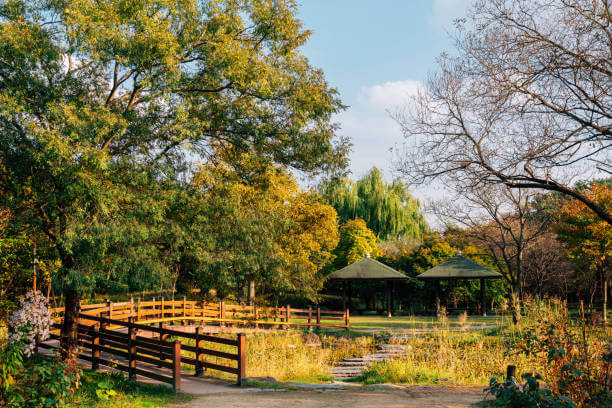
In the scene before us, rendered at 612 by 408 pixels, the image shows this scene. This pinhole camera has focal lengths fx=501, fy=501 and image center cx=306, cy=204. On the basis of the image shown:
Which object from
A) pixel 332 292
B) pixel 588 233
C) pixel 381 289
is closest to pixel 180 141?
pixel 588 233

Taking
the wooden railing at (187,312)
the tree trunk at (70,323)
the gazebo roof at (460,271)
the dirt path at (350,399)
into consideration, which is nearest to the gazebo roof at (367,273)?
the gazebo roof at (460,271)

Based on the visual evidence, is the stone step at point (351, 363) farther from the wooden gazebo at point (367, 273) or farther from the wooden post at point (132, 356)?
the wooden gazebo at point (367, 273)

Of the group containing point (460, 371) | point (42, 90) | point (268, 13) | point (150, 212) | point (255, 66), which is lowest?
point (460, 371)

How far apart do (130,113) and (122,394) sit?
16.2 feet

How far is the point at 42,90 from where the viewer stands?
8.81m

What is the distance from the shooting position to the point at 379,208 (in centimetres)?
3488

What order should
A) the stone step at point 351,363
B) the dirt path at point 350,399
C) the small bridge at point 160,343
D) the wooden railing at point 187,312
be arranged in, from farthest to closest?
the wooden railing at point 187,312, the stone step at point 351,363, the small bridge at point 160,343, the dirt path at point 350,399

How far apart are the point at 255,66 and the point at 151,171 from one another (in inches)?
113

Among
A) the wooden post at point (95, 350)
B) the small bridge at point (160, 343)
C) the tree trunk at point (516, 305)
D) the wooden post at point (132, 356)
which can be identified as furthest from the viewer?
the wooden post at point (95, 350)

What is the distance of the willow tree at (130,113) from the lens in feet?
27.4

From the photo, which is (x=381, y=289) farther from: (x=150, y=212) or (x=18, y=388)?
(x=18, y=388)

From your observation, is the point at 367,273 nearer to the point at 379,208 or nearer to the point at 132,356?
the point at 379,208

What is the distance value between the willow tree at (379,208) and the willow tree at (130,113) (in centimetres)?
2355

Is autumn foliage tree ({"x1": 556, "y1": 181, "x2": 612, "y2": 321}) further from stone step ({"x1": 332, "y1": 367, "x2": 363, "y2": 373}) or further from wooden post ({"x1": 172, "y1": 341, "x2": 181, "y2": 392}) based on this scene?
wooden post ({"x1": 172, "y1": 341, "x2": 181, "y2": 392})
